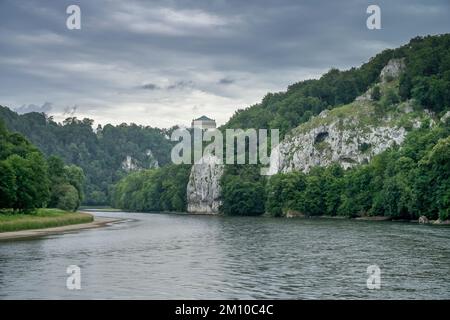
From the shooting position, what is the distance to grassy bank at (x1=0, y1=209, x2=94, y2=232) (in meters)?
107

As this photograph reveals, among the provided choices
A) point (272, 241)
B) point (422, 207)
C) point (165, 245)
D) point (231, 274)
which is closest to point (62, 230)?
point (165, 245)

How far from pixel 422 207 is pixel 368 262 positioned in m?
94.2

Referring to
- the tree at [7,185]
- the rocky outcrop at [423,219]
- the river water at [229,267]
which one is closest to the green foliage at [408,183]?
the rocky outcrop at [423,219]

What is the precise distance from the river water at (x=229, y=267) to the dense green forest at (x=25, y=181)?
20.9 metres

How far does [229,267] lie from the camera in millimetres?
64375

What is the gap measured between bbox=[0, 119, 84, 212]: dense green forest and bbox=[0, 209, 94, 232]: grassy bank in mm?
2133

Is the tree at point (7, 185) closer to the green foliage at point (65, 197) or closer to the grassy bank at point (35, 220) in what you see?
the grassy bank at point (35, 220)

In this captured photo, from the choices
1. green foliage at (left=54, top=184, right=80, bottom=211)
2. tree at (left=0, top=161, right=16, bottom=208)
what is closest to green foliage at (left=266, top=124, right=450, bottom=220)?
green foliage at (left=54, top=184, right=80, bottom=211)

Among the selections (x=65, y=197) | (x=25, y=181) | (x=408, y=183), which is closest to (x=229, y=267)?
(x=25, y=181)

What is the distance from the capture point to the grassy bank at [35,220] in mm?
107062

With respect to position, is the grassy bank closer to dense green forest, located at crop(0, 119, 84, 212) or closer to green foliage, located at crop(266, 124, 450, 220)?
dense green forest, located at crop(0, 119, 84, 212)

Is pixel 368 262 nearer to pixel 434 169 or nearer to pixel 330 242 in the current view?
pixel 330 242
